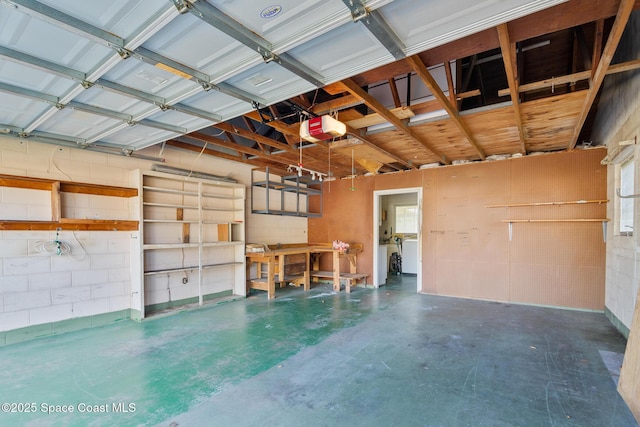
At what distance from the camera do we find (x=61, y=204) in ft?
12.3

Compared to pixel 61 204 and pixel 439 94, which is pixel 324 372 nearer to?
pixel 439 94

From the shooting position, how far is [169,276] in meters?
4.80

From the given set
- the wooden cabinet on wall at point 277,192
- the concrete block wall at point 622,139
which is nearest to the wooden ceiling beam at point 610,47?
the concrete block wall at point 622,139

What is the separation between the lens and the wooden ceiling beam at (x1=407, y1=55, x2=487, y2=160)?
2357 mm

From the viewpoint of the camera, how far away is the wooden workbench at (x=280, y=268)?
5551 mm

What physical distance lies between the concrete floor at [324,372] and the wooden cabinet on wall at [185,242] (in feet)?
2.08

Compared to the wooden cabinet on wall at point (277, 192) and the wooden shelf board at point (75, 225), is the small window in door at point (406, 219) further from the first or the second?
the wooden shelf board at point (75, 225)

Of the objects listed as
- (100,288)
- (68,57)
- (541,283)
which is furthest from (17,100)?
(541,283)

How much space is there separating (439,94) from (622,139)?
256 centimetres

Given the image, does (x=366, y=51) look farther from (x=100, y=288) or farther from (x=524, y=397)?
(x=100, y=288)

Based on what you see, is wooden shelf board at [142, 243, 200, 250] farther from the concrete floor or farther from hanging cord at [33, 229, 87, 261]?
the concrete floor

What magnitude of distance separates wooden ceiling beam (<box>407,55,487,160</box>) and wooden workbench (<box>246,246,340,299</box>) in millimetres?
3353

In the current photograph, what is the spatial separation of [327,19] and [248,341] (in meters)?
3.18

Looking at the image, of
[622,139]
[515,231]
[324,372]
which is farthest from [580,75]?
[324,372]
